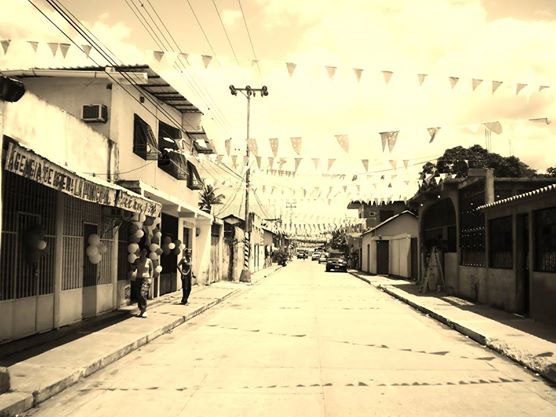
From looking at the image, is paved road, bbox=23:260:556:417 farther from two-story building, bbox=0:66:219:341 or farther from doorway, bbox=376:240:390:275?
doorway, bbox=376:240:390:275

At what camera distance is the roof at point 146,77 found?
16014mm

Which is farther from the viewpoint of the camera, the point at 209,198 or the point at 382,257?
the point at 209,198

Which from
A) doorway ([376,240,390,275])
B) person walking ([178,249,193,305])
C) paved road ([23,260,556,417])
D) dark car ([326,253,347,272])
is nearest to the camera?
paved road ([23,260,556,417])

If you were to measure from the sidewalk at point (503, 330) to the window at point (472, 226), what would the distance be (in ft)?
5.57

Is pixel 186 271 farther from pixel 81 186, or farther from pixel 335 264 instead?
pixel 335 264

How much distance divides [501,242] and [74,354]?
43.1 feet

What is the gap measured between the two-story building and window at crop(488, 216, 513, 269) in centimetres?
1021

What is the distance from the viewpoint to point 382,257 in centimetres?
4541

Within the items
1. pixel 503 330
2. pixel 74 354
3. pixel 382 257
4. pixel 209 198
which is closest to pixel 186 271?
pixel 74 354

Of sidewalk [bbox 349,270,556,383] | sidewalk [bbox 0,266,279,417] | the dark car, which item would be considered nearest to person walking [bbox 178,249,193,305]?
sidewalk [bbox 0,266,279,417]

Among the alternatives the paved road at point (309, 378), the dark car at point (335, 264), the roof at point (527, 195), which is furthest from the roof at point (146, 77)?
the dark car at point (335, 264)

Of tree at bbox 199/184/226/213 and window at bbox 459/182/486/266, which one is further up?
tree at bbox 199/184/226/213

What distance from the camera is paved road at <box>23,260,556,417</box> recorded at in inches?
266

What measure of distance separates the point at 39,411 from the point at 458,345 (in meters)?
8.18
